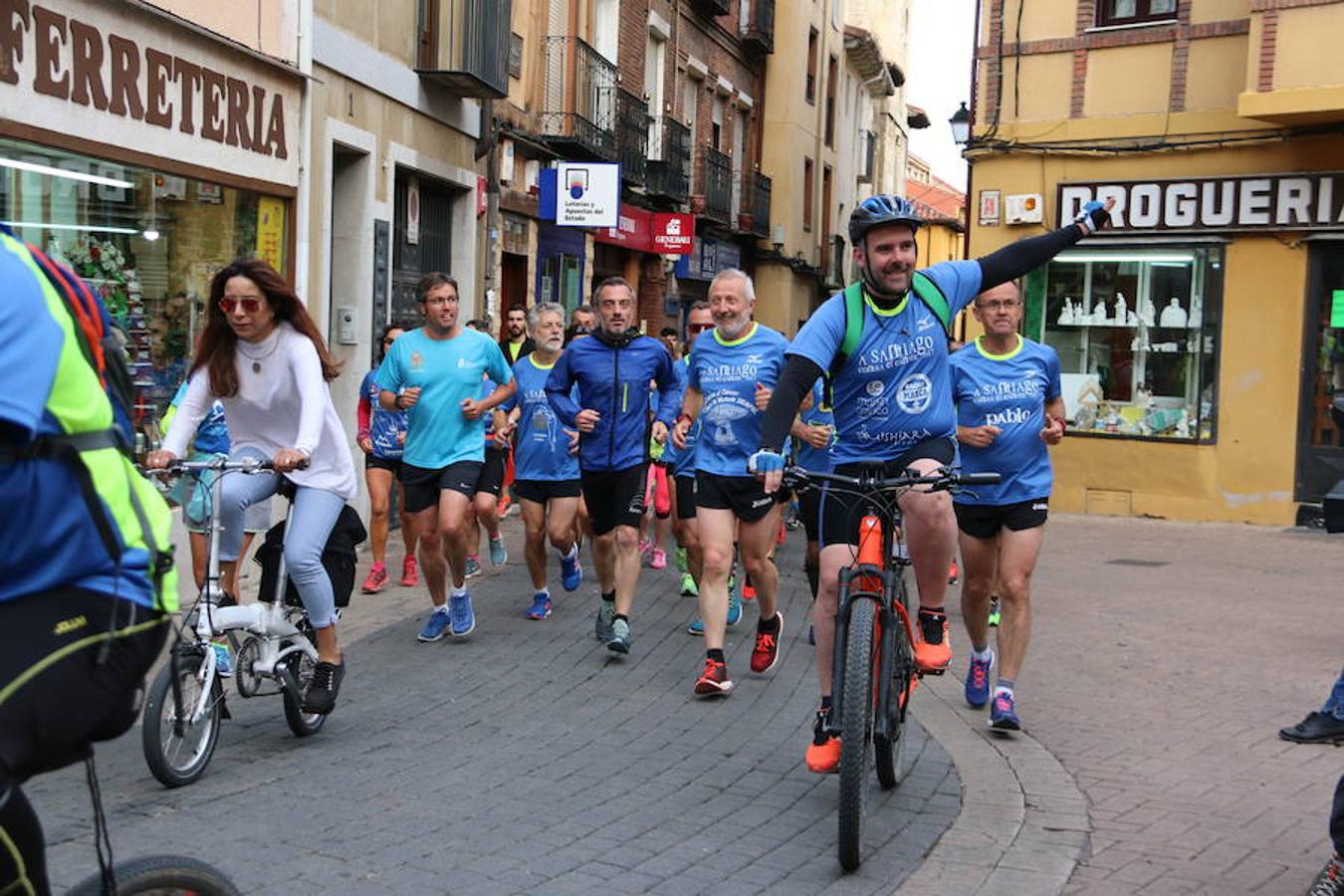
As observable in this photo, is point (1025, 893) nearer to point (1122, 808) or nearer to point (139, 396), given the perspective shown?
point (1122, 808)

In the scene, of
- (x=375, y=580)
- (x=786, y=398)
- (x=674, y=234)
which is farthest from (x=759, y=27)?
(x=786, y=398)

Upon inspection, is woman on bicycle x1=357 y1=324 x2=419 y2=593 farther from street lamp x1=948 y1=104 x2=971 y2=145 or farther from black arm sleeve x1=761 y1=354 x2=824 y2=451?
street lamp x1=948 y1=104 x2=971 y2=145

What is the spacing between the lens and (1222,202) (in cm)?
1769

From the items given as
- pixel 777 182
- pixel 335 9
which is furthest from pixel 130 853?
pixel 777 182

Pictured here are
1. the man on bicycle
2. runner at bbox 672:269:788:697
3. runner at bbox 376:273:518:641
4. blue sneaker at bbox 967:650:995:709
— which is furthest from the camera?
runner at bbox 376:273:518:641

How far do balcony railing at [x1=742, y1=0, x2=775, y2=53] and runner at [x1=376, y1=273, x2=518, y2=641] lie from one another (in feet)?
82.2

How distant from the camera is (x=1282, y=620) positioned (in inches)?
418

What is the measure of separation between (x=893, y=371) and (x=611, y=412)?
3.50 meters

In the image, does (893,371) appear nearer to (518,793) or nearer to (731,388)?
(518,793)

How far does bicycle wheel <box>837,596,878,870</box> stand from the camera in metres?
4.86

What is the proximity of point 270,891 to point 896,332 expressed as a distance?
2846 millimetres

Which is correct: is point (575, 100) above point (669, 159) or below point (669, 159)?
above

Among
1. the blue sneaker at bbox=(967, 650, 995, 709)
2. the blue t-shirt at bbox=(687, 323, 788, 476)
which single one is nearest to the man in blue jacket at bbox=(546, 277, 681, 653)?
the blue t-shirt at bbox=(687, 323, 788, 476)

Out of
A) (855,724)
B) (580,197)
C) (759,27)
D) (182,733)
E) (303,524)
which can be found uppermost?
(759,27)
